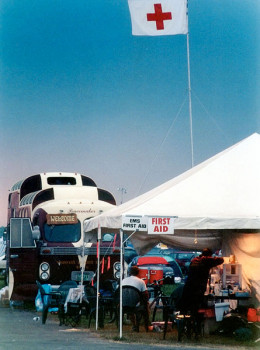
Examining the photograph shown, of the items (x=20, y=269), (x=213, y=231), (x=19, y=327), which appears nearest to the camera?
(x=19, y=327)

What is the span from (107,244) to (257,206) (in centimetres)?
836

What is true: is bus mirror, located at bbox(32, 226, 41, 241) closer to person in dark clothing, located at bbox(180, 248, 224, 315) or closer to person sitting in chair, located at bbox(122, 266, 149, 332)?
person sitting in chair, located at bbox(122, 266, 149, 332)

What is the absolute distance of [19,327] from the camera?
605 inches

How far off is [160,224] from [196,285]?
130cm

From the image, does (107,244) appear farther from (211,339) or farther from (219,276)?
(211,339)

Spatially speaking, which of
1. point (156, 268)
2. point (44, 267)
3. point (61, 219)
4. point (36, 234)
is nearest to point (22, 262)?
point (44, 267)

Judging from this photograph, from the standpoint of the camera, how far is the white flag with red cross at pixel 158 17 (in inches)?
701

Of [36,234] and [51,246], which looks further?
[51,246]

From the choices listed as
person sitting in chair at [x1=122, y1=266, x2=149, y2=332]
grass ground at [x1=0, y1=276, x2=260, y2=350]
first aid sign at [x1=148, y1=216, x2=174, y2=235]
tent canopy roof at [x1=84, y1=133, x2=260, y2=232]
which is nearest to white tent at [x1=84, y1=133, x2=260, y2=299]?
tent canopy roof at [x1=84, y1=133, x2=260, y2=232]

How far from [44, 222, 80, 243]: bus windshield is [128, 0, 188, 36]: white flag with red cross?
587cm

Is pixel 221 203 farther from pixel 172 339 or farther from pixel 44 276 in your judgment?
pixel 44 276

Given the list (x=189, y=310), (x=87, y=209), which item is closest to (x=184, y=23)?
(x=87, y=209)

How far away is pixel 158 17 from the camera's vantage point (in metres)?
18.0

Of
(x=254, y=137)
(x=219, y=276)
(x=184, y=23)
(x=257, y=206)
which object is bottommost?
(x=219, y=276)
